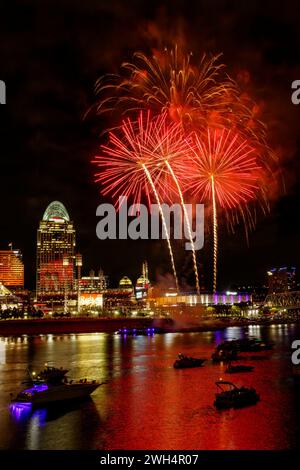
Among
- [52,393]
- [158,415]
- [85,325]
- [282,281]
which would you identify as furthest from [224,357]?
[282,281]

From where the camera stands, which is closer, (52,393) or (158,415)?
(158,415)

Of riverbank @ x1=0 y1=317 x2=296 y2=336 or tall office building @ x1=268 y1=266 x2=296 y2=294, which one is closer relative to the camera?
riverbank @ x1=0 y1=317 x2=296 y2=336

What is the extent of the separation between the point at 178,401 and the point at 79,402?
16.7 feet

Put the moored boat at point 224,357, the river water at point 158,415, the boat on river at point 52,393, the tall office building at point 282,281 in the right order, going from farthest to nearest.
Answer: the tall office building at point 282,281, the moored boat at point 224,357, the boat on river at point 52,393, the river water at point 158,415

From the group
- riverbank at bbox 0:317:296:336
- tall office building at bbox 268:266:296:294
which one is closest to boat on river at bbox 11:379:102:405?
riverbank at bbox 0:317:296:336

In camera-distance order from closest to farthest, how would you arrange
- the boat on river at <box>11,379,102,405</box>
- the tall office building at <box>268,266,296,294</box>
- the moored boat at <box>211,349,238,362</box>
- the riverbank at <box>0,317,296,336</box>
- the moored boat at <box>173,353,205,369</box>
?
1. the boat on river at <box>11,379,102,405</box>
2. the moored boat at <box>173,353,205,369</box>
3. the moored boat at <box>211,349,238,362</box>
4. the riverbank at <box>0,317,296,336</box>
5. the tall office building at <box>268,266,296,294</box>

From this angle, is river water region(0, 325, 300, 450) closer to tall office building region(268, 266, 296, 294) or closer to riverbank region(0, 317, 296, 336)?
riverbank region(0, 317, 296, 336)

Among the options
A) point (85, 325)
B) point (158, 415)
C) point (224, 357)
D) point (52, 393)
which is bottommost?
point (158, 415)

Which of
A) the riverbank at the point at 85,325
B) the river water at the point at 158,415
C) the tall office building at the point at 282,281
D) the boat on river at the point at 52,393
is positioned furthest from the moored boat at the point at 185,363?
the tall office building at the point at 282,281

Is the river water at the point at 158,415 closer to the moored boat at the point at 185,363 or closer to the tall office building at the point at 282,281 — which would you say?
the moored boat at the point at 185,363

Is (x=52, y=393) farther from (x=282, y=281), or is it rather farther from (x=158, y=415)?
(x=282, y=281)

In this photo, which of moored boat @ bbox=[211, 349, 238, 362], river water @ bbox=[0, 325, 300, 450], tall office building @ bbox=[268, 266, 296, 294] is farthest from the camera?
tall office building @ bbox=[268, 266, 296, 294]

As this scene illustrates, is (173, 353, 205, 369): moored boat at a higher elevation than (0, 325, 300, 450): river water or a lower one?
higher
